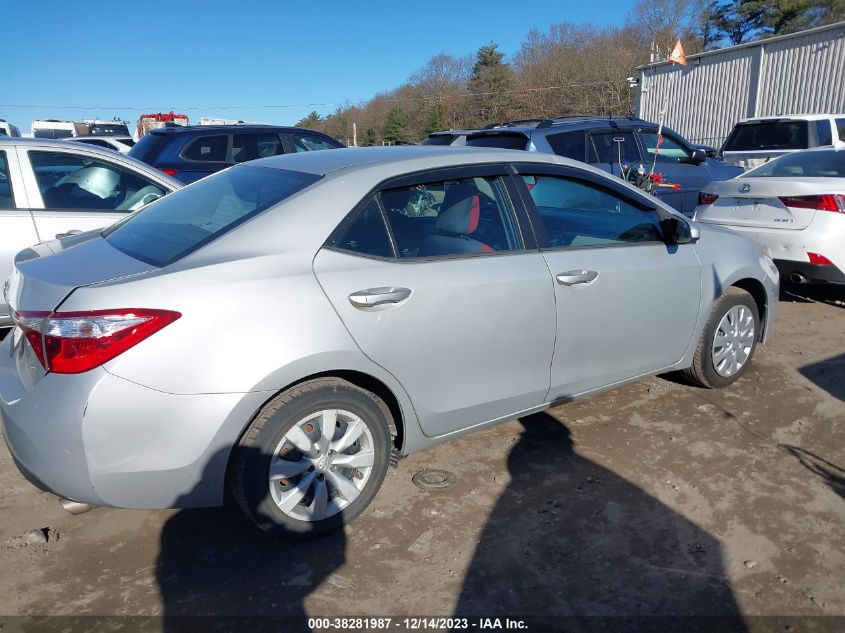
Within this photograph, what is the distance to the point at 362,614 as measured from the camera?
8.20ft

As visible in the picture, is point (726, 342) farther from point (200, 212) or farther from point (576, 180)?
point (200, 212)

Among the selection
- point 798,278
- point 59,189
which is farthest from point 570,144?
point 59,189

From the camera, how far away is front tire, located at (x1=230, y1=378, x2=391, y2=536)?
8.73ft

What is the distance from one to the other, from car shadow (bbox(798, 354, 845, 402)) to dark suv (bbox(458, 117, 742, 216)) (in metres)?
3.90

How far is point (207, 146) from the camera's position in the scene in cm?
855

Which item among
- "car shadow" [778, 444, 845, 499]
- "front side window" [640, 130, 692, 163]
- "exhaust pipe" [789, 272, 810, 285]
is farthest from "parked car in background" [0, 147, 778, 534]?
"front side window" [640, 130, 692, 163]

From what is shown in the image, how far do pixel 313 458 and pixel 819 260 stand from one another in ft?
16.3

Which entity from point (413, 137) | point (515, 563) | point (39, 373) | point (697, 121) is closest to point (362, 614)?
point (515, 563)

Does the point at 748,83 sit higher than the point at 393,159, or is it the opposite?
the point at 748,83

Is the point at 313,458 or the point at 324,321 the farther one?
the point at 313,458

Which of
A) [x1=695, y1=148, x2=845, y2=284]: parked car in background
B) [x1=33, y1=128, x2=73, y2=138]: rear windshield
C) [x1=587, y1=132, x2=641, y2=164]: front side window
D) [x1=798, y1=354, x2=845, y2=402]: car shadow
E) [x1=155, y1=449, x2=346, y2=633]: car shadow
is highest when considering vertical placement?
[x1=33, y1=128, x2=73, y2=138]: rear windshield

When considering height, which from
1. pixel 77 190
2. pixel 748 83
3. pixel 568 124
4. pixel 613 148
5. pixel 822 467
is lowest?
pixel 822 467

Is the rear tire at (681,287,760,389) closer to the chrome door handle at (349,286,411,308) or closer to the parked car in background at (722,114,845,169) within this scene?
the chrome door handle at (349,286,411,308)

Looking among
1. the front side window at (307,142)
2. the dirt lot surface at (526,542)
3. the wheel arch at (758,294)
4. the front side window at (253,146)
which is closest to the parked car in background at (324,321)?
the dirt lot surface at (526,542)
